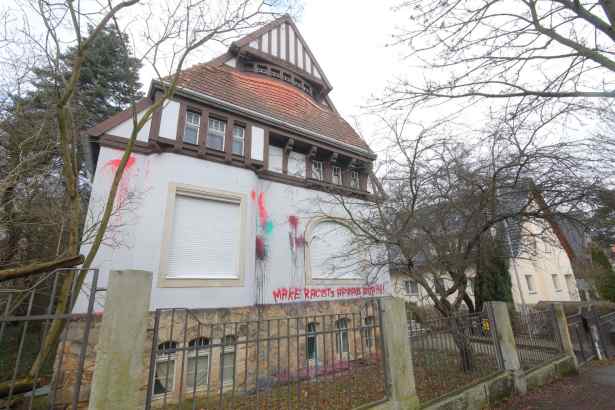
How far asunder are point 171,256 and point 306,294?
4.68m

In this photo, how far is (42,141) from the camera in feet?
26.4

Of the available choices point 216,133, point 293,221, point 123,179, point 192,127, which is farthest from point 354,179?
point 123,179

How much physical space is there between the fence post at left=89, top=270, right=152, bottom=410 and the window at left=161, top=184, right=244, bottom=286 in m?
4.93

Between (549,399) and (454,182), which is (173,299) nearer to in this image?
(454,182)

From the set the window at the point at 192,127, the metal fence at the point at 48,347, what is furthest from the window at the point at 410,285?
the metal fence at the point at 48,347

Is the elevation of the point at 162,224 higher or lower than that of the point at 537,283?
higher

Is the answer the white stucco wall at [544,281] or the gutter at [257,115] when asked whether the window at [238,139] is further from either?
the white stucco wall at [544,281]

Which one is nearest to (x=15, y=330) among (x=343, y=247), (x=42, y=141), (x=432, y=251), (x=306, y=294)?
(x=42, y=141)

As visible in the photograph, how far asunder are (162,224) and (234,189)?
239cm

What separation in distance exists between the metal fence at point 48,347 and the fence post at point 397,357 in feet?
13.3

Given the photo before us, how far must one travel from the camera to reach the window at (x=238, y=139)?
32.9 ft

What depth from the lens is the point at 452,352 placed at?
245 inches

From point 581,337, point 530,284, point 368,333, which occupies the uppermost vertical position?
point 530,284

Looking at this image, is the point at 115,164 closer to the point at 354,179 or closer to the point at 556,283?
the point at 354,179
